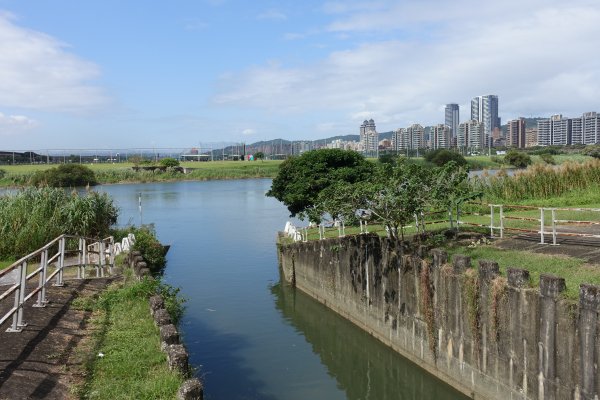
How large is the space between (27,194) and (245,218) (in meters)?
25.8

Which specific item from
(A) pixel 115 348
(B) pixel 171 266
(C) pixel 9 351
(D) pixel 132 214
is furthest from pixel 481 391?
(D) pixel 132 214

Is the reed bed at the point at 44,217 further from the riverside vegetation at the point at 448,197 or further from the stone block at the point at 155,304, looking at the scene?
the stone block at the point at 155,304

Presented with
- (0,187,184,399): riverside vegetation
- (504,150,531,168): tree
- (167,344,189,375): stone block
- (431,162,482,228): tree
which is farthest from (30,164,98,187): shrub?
(167,344,189,375): stone block

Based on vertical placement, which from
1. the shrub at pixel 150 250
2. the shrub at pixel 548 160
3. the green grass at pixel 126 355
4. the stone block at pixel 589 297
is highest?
the shrub at pixel 548 160

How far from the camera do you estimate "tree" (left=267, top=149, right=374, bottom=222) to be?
2741 cm

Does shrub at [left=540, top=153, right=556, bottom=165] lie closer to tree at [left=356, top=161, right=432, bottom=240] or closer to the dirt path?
tree at [left=356, top=161, right=432, bottom=240]

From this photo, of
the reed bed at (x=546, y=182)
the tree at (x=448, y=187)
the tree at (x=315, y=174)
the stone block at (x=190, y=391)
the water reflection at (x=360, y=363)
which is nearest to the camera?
the stone block at (x=190, y=391)

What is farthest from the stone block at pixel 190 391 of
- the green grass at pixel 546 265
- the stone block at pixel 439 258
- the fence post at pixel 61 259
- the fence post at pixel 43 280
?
the stone block at pixel 439 258

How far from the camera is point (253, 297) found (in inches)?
902

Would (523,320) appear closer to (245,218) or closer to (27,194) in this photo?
(27,194)

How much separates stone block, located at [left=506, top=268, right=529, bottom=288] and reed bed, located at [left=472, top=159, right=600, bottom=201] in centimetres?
1696

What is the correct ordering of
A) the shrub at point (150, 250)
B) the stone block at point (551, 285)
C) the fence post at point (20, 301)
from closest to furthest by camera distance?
the fence post at point (20, 301), the stone block at point (551, 285), the shrub at point (150, 250)

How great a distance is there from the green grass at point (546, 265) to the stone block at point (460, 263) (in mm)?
419

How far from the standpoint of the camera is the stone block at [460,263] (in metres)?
12.2
